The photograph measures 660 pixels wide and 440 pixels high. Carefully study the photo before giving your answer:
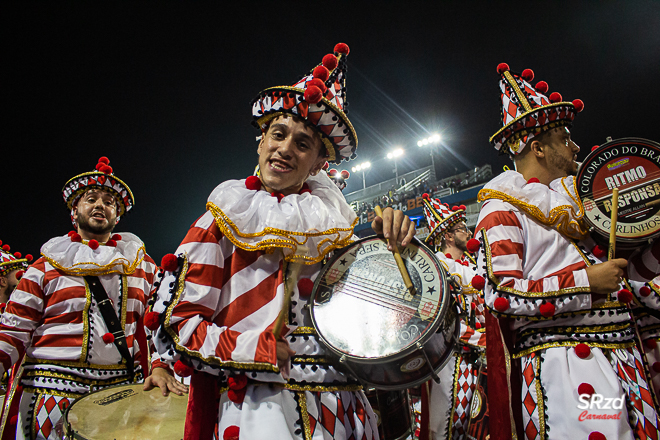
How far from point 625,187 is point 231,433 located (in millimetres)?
2398

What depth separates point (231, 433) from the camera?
4.65 feet

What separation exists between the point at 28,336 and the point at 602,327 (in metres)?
4.15

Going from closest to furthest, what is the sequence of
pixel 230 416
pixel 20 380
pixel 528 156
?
pixel 230 416, pixel 528 156, pixel 20 380

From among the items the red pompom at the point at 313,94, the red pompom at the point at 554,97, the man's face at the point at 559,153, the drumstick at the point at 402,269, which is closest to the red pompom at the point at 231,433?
the drumstick at the point at 402,269

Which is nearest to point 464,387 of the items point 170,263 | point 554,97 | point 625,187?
point 625,187

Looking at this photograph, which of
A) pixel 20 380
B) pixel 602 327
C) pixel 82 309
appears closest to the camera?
pixel 602 327

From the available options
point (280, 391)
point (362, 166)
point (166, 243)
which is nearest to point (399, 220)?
point (280, 391)

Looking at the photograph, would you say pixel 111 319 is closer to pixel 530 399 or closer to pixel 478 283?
pixel 478 283

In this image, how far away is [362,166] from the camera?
35.9 meters

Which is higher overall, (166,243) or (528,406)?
(166,243)

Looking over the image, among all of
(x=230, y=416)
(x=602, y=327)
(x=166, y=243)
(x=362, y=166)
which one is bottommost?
(x=230, y=416)

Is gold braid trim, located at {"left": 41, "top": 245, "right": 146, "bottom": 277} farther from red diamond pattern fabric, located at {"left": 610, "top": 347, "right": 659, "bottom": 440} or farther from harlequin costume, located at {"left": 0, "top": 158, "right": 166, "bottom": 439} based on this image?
red diamond pattern fabric, located at {"left": 610, "top": 347, "right": 659, "bottom": 440}

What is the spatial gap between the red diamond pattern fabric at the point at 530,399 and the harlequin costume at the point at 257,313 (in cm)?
96

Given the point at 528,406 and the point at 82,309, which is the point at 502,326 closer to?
the point at 528,406
